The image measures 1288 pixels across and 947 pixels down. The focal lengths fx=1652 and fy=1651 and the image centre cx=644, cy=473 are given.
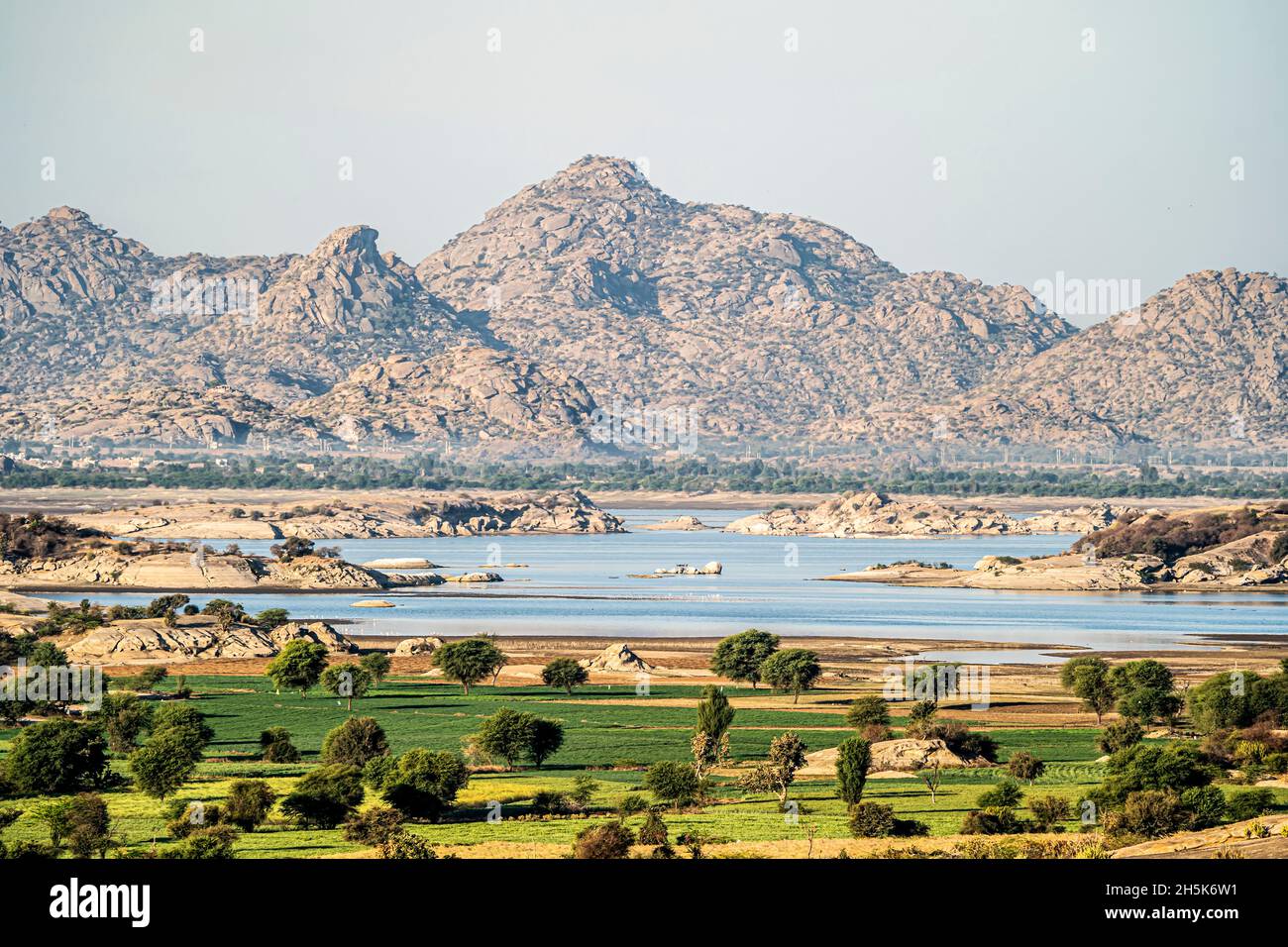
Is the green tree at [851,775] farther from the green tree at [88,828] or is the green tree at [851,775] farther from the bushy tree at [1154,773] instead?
the green tree at [88,828]

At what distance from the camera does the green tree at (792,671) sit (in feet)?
278

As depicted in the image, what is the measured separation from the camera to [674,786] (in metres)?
51.4

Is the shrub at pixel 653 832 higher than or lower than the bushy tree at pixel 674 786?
higher

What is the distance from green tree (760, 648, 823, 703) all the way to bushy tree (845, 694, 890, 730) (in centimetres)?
1402

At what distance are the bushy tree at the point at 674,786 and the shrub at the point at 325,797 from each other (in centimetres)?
918

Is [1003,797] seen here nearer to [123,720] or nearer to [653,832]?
[653,832]

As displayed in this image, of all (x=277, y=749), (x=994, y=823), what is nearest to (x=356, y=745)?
(x=277, y=749)

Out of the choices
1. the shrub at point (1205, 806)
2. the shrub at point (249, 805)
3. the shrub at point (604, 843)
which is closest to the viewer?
the shrub at point (604, 843)

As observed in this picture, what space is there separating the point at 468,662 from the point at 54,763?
35216 millimetres

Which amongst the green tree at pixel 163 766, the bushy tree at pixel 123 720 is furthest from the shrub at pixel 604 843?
the bushy tree at pixel 123 720

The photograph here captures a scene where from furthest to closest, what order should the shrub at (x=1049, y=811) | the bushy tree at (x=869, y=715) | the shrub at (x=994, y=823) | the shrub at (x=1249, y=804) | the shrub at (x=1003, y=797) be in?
the bushy tree at (x=869, y=715) → the shrub at (x=1003, y=797) → the shrub at (x=1049, y=811) → the shrub at (x=1249, y=804) → the shrub at (x=994, y=823)

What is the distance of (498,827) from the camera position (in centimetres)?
4653

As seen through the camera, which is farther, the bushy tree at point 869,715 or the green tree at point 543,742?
the bushy tree at point 869,715
